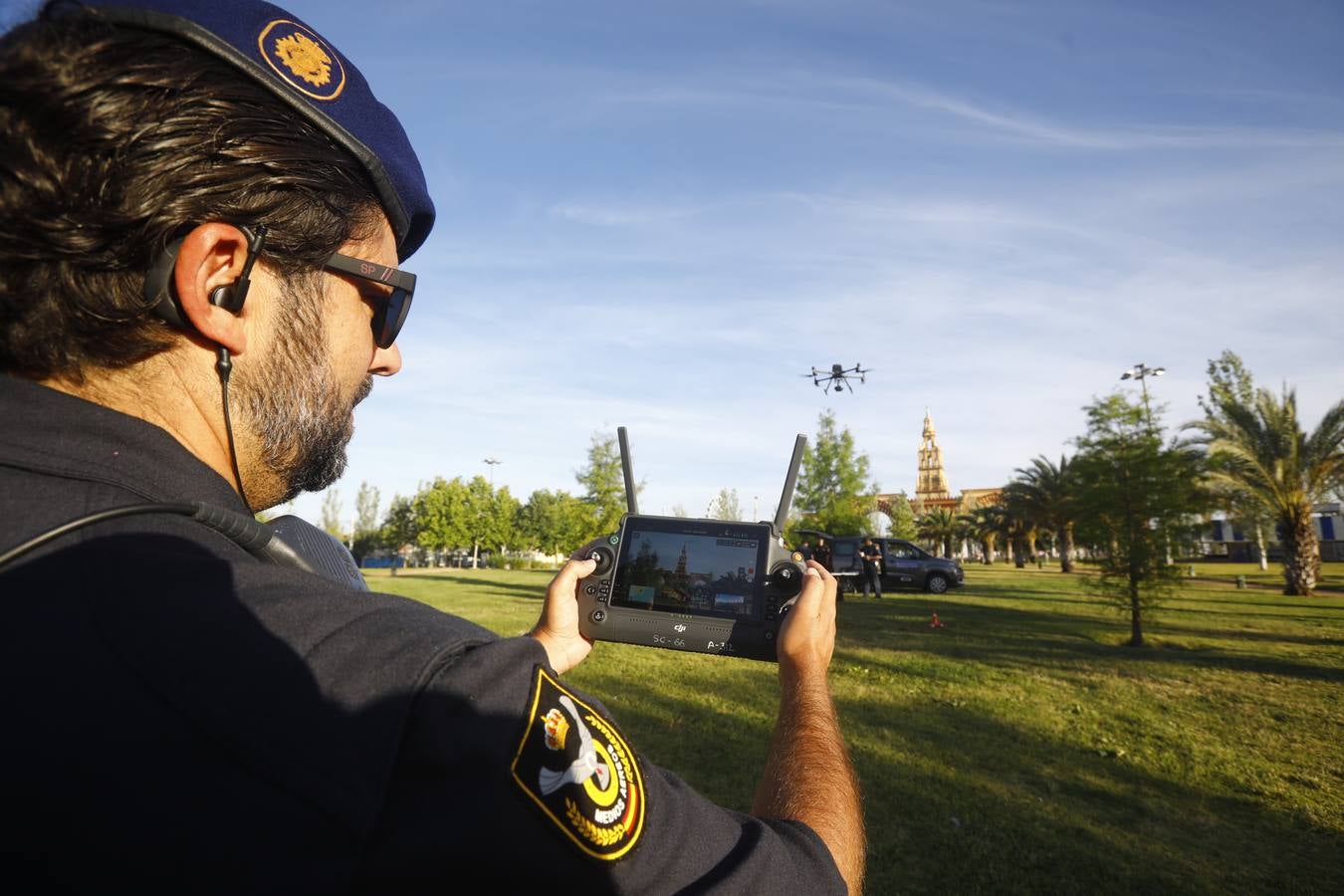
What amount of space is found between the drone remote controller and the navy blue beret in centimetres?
147

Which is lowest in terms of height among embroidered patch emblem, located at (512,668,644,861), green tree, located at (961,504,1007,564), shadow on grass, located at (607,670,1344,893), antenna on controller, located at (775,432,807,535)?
shadow on grass, located at (607,670,1344,893)

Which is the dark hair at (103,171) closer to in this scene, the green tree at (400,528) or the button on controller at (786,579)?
the button on controller at (786,579)

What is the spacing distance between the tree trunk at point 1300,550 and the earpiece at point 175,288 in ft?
95.4

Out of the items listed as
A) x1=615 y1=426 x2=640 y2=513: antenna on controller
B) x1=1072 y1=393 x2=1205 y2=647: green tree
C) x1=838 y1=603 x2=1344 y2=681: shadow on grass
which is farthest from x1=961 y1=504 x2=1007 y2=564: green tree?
x1=615 y1=426 x2=640 y2=513: antenna on controller

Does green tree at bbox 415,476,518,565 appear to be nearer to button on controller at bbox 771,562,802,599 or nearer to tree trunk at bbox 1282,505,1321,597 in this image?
tree trunk at bbox 1282,505,1321,597

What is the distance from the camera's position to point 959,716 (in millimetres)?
7781

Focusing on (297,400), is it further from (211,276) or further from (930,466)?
(930,466)

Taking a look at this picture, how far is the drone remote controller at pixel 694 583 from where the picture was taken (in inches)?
98.0

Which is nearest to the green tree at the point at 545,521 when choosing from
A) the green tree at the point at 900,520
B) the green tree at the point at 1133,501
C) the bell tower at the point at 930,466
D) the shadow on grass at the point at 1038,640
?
the green tree at the point at 900,520

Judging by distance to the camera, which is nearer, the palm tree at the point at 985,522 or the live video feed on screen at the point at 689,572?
the live video feed on screen at the point at 689,572

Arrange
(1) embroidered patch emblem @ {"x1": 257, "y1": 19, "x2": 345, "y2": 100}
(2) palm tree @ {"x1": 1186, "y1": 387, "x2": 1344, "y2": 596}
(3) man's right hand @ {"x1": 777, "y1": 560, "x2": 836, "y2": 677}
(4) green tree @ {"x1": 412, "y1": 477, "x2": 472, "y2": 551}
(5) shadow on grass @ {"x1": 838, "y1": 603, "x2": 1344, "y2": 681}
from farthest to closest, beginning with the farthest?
(4) green tree @ {"x1": 412, "y1": 477, "x2": 472, "y2": 551}, (2) palm tree @ {"x1": 1186, "y1": 387, "x2": 1344, "y2": 596}, (5) shadow on grass @ {"x1": 838, "y1": 603, "x2": 1344, "y2": 681}, (3) man's right hand @ {"x1": 777, "y1": 560, "x2": 836, "y2": 677}, (1) embroidered patch emblem @ {"x1": 257, "y1": 19, "x2": 345, "y2": 100}

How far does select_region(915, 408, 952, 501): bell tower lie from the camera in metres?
145

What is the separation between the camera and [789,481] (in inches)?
102

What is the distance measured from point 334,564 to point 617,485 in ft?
95.6
